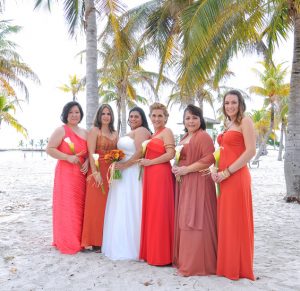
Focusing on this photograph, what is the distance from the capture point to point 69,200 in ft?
18.6

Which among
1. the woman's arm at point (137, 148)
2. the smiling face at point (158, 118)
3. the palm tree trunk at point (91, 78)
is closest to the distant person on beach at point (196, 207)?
the smiling face at point (158, 118)

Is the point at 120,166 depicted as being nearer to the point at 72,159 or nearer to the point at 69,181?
the point at 72,159

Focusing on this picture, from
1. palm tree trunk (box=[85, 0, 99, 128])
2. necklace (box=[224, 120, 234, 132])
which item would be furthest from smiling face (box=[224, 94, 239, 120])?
palm tree trunk (box=[85, 0, 99, 128])

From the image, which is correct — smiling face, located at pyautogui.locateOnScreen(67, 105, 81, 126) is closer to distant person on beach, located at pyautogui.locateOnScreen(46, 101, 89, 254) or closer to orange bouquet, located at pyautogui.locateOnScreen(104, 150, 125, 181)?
distant person on beach, located at pyautogui.locateOnScreen(46, 101, 89, 254)

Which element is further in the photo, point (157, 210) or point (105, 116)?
point (105, 116)

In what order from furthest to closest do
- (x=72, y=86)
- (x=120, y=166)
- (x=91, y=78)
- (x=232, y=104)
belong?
(x=72, y=86), (x=91, y=78), (x=120, y=166), (x=232, y=104)

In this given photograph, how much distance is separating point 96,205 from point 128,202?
21.8 inches

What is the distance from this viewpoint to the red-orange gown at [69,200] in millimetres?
5629

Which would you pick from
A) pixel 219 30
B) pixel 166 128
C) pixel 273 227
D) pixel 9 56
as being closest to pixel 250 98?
pixel 9 56

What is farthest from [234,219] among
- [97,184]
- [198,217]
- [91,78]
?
[91,78]

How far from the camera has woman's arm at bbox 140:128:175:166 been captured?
499cm

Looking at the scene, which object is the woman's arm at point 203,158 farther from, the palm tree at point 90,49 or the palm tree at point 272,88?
the palm tree at point 272,88

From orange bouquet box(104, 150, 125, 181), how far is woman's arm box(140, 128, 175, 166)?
35cm

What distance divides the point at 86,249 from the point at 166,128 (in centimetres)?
230
